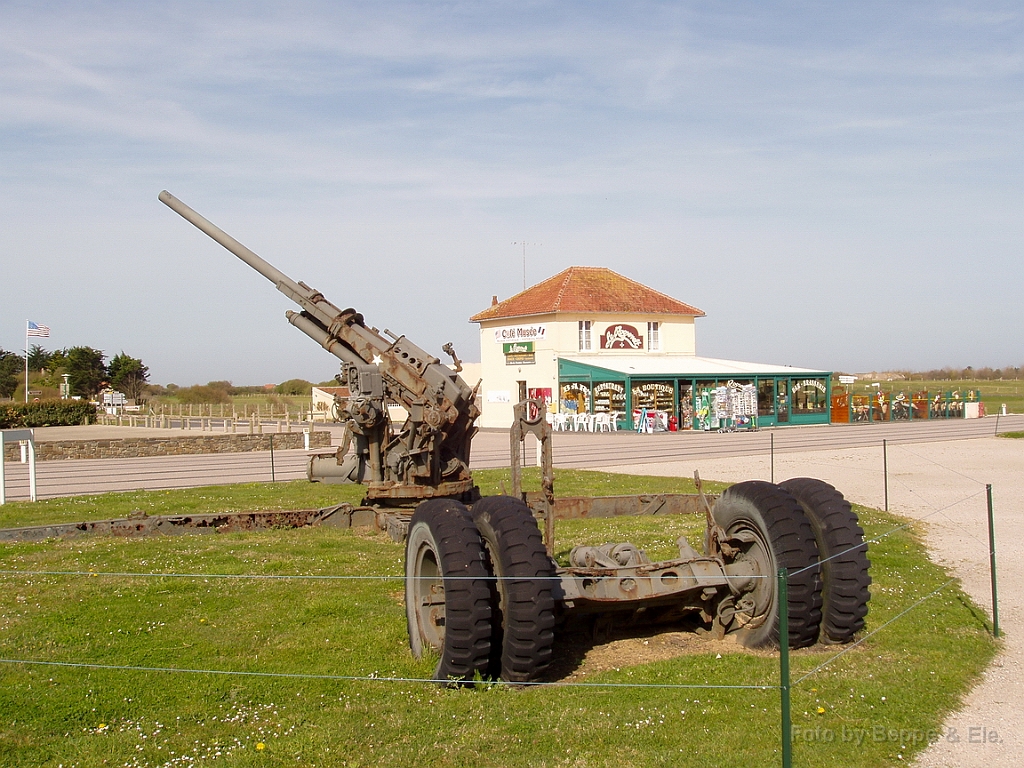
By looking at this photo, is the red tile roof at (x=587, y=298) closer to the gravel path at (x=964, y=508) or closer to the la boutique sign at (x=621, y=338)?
the la boutique sign at (x=621, y=338)

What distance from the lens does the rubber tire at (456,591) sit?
556 cm

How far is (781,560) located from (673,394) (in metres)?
33.2

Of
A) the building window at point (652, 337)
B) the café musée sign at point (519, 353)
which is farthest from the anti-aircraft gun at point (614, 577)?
the building window at point (652, 337)

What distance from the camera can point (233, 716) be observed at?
5.34m

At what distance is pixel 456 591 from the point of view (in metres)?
5.57

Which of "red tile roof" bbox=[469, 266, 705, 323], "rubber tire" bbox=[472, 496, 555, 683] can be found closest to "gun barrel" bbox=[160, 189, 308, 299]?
"rubber tire" bbox=[472, 496, 555, 683]

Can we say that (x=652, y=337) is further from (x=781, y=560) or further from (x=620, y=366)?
(x=781, y=560)

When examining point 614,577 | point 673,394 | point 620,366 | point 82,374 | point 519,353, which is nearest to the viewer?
point 614,577

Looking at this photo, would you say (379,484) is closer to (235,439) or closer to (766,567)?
(766,567)

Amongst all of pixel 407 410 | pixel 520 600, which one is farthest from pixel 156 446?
pixel 520 600

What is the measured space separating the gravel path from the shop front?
9.95 metres

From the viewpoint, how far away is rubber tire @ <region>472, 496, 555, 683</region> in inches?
219

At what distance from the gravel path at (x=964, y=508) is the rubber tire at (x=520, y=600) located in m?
2.02

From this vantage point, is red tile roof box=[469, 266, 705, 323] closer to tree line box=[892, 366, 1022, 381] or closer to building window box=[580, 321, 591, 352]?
building window box=[580, 321, 591, 352]
